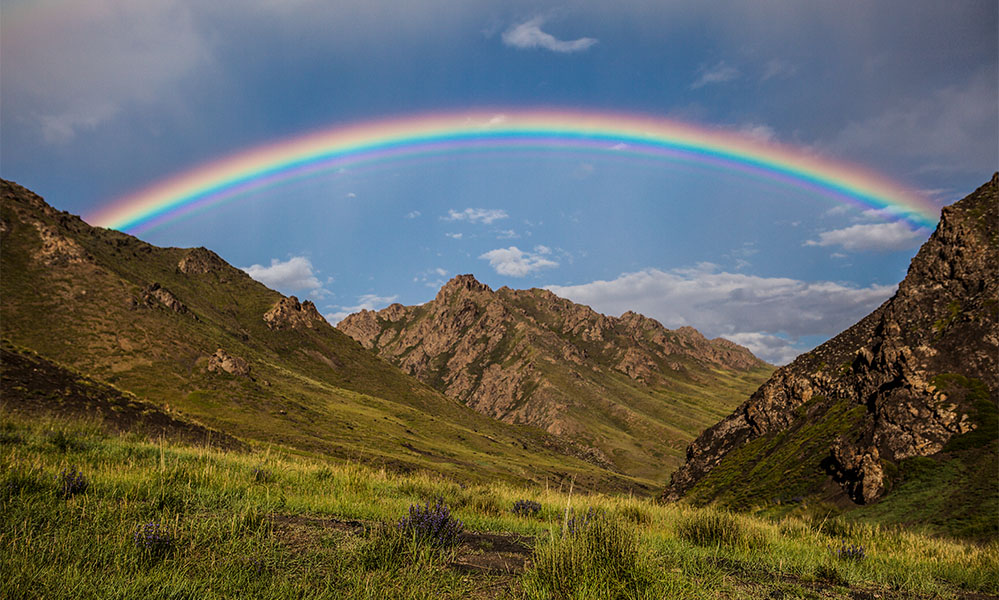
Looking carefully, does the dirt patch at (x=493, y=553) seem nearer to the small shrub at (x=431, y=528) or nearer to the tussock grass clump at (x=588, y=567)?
the small shrub at (x=431, y=528)

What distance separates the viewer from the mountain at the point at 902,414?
27.9m

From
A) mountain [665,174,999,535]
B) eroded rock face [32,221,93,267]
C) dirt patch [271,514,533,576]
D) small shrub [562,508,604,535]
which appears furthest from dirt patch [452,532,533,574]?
eroded rock face [32,221,93,267]

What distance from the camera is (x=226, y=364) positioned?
5167 inches

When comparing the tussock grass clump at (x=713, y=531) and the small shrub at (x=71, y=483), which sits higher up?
the small shrub at (x=71, y=483)

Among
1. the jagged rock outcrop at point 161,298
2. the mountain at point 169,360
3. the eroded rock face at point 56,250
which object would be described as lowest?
the mountain at point 169,360

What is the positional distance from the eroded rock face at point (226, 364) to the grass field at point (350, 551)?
138 metres

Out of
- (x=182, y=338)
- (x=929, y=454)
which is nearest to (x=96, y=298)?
(x=182, y=338)

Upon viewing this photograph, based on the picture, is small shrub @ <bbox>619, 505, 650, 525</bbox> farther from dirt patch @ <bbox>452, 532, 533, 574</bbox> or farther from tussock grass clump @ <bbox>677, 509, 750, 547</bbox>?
dirt patch @ <bbox>452, 532, 533, 574</bbox>

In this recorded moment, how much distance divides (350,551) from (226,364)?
148 meters

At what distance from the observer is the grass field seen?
383 cm

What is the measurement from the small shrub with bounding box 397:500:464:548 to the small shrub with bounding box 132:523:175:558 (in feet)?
7.35

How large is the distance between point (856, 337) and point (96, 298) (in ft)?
533

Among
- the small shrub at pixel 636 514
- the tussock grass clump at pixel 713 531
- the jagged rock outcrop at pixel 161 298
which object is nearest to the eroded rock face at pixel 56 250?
the jagged rock outcrop at pixel 161 298

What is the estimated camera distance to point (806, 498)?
34.3m
